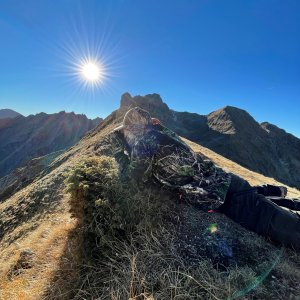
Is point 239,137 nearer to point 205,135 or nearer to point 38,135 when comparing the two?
point 205,135

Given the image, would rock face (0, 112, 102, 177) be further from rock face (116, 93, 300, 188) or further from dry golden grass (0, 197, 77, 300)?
dry golden grass (0, 197, 77, 300)

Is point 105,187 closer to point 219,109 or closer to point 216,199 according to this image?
point 216,199

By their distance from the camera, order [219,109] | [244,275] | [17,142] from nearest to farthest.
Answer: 1. [244,275]
2. [219,109]
3. [17,142]

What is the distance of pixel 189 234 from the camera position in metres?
5.50

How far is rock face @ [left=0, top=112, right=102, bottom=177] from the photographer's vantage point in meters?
126

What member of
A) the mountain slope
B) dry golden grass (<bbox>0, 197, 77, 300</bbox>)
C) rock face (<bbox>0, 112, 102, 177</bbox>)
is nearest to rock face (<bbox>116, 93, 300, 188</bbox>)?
rock face (<bbox>0, 112, 102, 177</bbox>)

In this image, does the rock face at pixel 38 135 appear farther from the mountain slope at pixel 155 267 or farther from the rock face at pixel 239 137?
the mountain slope at pixel 155 267

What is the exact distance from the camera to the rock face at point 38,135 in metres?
126

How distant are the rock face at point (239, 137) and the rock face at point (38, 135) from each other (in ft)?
153

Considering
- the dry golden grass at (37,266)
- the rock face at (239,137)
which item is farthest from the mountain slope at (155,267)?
the rock face at (239,137)

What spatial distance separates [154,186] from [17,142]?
148 m

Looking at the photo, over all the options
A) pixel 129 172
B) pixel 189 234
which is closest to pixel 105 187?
pixel 129 172

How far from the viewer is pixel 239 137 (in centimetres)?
8700

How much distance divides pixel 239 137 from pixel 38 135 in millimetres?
89825
